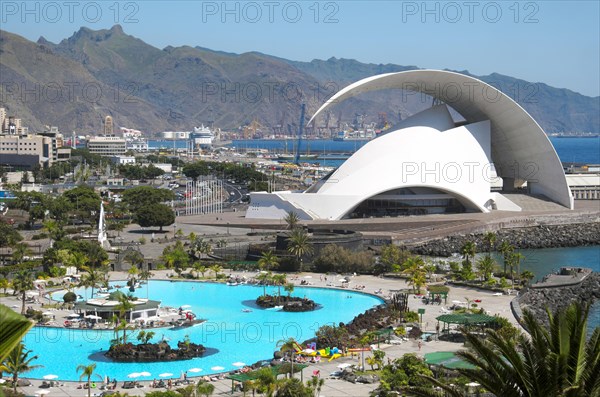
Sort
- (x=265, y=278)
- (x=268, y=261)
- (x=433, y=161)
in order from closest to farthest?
(x=265, y=278)
(x=268, y=261)
(x=433, y=161)

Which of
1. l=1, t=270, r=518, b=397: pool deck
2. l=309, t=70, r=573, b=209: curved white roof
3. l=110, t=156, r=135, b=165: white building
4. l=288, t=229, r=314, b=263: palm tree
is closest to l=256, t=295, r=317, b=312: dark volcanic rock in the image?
l=1, t=270, r=518, b=397: pool deck

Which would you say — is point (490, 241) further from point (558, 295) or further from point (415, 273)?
point (415, 273)

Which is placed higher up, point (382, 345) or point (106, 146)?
point (106, 146)

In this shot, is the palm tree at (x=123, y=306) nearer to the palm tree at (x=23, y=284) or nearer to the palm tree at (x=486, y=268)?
the palm tree at (x=23, y=284)

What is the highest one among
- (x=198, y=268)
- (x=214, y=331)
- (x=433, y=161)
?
(x=433, y=161)

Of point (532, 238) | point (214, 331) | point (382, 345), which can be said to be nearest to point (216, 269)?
point (214, 331)

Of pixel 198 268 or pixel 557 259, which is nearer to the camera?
pixel 198 268

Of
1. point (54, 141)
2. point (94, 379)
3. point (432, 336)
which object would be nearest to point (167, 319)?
point (94, 379)
